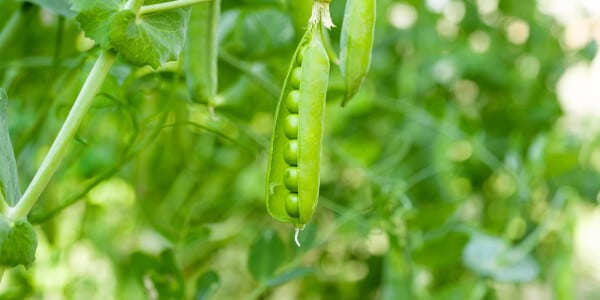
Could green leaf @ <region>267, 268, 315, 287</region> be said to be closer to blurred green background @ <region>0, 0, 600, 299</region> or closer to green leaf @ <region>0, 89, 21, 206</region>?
blurred green background @ <region>0, 0, 600, 299</region>

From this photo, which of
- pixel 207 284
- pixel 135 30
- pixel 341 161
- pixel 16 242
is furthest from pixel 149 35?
pixel 341 161

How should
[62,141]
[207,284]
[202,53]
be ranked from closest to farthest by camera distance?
[62,141]
[202,53]
[207,284]

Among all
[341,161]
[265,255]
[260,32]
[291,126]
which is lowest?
[341,161]

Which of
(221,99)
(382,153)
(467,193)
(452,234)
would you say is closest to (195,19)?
(221,99)

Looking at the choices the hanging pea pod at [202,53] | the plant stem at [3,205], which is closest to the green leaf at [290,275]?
the hanging pea pod at [202,53]

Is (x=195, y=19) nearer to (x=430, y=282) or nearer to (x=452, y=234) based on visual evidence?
(x=452, y=234)

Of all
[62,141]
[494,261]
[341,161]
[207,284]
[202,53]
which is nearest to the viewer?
[62,141]

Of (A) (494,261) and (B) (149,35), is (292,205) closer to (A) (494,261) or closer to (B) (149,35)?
(B) (149,35)
